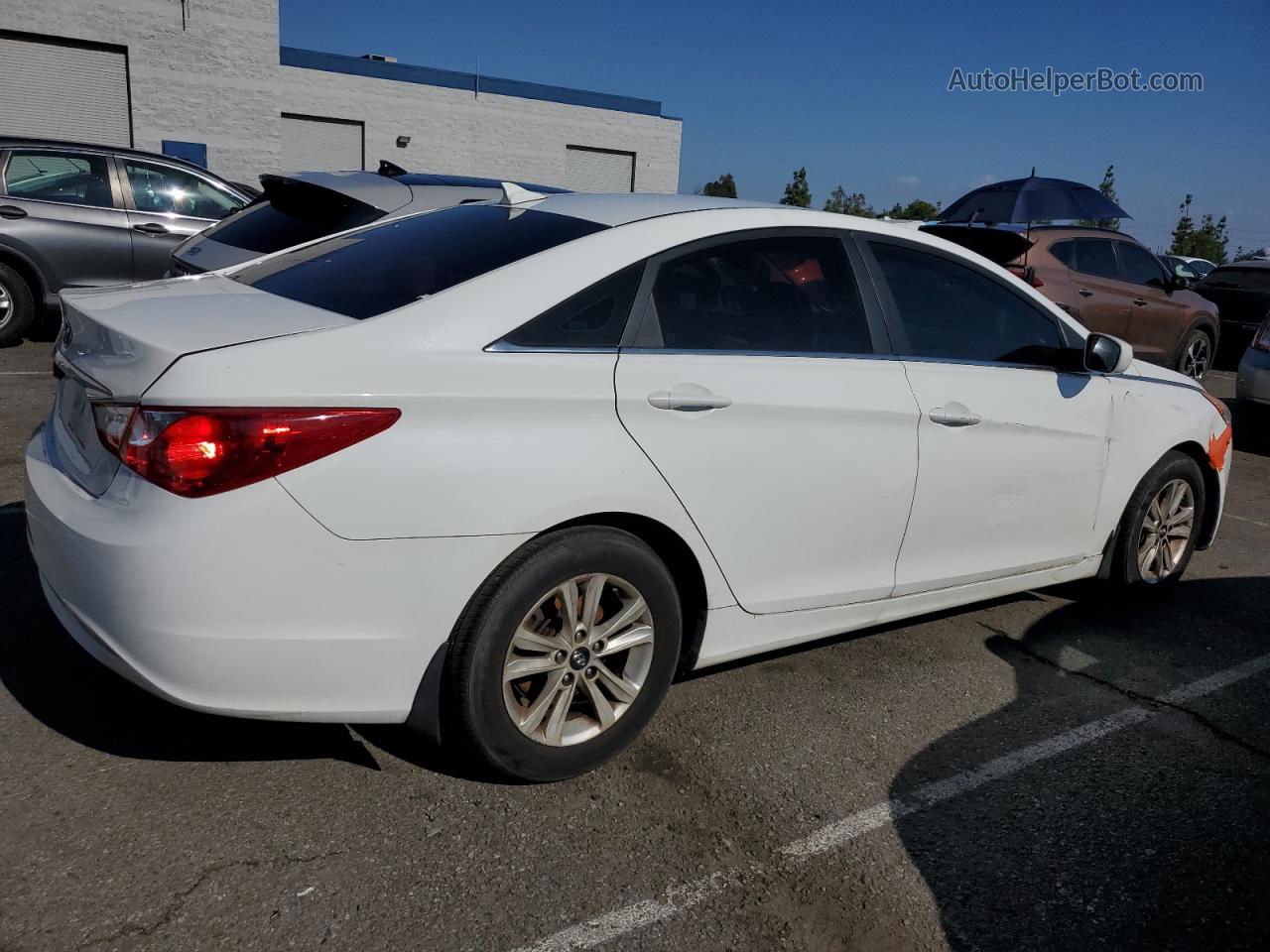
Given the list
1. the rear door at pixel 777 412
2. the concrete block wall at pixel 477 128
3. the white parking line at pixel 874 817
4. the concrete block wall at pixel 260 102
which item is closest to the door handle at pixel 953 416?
the rear door at pixel 777 412

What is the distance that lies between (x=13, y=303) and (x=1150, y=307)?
11.1 metres

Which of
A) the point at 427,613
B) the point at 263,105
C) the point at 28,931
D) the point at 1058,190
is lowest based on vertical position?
the point at 28,931

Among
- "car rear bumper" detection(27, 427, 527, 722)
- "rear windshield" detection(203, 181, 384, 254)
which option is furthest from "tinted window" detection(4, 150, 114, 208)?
"car rear bumper" detection(27, 427, 527, 722)

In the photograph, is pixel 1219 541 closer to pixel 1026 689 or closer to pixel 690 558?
pixel 1026 689

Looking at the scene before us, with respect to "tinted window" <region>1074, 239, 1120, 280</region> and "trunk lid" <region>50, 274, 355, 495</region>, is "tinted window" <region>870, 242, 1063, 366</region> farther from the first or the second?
"tinted window" <region>1074, 239, 1120, 280</region>

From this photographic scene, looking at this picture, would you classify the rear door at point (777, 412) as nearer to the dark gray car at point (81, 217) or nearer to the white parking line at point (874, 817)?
the white parking line at point (874, 817)

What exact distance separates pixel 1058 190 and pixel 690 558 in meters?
8.55

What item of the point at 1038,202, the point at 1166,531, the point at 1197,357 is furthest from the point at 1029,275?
the point at 1166,531

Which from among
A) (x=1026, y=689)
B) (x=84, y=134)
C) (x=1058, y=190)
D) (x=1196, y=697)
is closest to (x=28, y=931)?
(x=1026, y=689)

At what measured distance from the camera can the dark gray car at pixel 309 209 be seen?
6133mm

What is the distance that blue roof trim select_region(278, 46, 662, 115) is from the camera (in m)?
25.3

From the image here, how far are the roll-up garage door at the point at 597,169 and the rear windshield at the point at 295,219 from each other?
24.3 m

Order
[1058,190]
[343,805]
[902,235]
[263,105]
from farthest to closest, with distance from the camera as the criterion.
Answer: [263,105], [1058,190], [902,235], [343,805]

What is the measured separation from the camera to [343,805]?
290 cm
